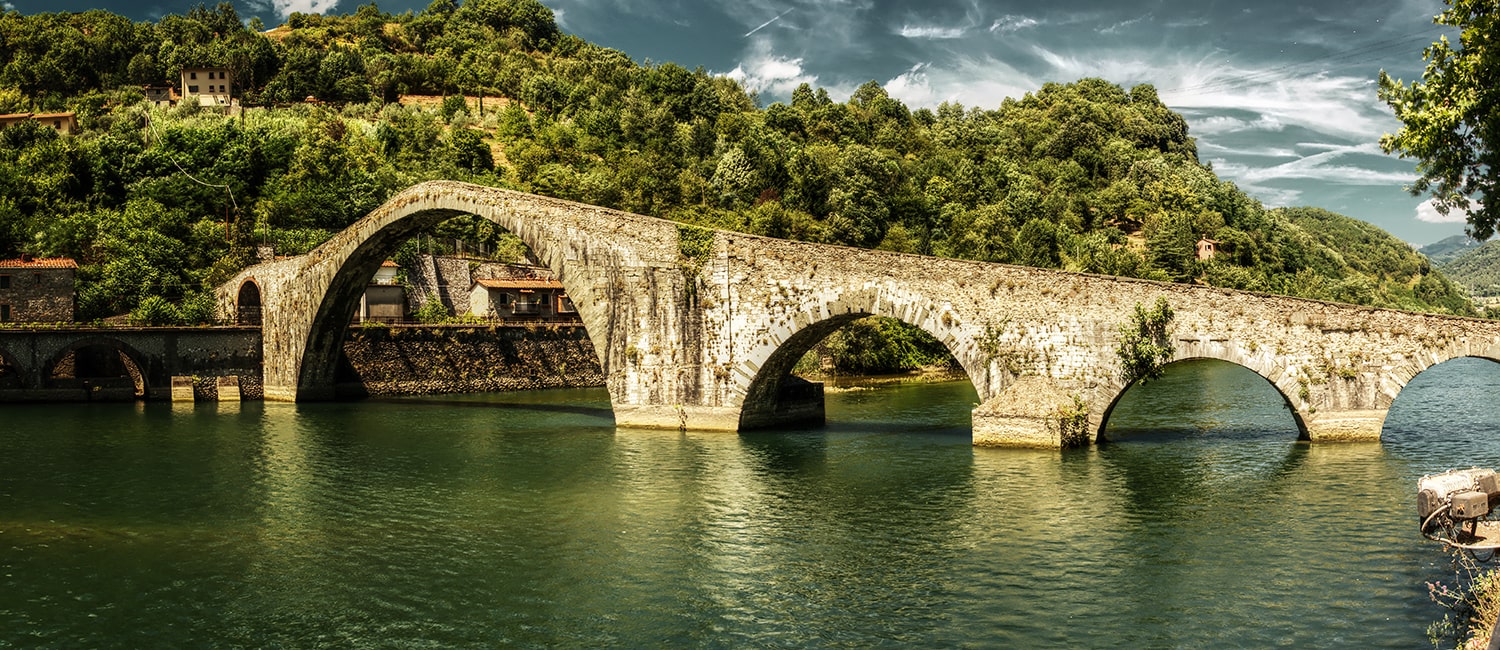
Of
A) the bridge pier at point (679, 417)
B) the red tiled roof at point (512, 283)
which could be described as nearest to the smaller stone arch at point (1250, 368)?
the bridge pier at point (679, 417)

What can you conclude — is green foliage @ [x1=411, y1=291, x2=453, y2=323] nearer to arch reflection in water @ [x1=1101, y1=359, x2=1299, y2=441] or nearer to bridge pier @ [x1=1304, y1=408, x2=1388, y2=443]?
arch reflection in water @ [x1=1101, y1=359, x2=1299, y2=441]

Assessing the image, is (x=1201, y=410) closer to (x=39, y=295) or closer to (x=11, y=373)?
(x=11, y=373)

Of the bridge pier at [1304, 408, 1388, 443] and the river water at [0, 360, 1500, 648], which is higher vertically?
the bridge pier at [1304, 408, 1388, 443]

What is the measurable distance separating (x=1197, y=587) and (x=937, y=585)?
11.5ft

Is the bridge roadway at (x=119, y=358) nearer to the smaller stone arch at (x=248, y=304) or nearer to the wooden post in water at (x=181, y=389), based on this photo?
the wooden post in water at (x=181, y=389)

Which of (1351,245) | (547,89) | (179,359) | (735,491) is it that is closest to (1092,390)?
(735,491)

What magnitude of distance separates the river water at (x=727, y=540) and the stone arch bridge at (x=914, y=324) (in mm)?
1160

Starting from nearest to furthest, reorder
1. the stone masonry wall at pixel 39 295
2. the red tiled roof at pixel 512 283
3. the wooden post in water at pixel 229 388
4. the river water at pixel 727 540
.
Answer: the river water at pixel 727 540, the wooden post in water at pixel 229 388, the stone masonry wall at pixel 39 295, the red tiled roof at pixel 512 283

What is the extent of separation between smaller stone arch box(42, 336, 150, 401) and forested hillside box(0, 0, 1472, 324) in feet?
18.1

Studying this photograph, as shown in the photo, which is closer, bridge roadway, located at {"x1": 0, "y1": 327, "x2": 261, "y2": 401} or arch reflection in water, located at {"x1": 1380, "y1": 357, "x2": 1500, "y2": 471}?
arch reflection in water, located at {"x1": 1380, "y1": 357, "x2": 1500, "y2": 471}

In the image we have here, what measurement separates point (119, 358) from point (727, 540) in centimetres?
4122

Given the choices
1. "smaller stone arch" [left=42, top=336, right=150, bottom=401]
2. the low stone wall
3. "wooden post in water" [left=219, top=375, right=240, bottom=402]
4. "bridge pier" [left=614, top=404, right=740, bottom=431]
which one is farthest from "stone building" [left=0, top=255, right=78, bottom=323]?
"bridge pier" [left=614, top=404, right=740, bottom=431]

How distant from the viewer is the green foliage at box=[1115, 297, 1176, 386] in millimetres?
25078

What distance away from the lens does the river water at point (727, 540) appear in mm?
13656
